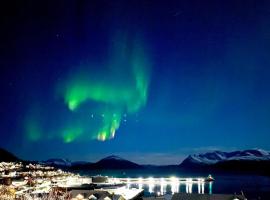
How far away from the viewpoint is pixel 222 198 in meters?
49.6

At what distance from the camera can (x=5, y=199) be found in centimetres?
4403

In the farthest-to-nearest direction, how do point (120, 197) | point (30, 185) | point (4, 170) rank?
point (4, 170) → point (30, 185) → point (120, 197)

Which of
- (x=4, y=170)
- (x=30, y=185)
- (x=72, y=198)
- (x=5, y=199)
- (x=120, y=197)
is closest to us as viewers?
(x=5, y=199)

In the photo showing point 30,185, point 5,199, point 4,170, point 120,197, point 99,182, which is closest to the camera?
point 5,199

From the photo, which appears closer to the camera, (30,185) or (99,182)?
(30,185)

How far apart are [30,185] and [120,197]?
1838 inches

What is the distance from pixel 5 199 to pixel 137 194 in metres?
39.7

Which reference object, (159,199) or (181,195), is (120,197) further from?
(181,195)

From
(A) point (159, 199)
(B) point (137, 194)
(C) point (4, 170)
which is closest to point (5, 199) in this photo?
(A) point (159, 199)

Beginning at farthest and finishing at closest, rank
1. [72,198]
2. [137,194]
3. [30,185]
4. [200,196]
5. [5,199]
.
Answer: [30,185] < [137,194] < [72,198] < [200,196] < [5,199]

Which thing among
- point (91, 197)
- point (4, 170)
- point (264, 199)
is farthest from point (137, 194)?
point (4, 170)

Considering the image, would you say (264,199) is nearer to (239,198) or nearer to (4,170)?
(239,198)

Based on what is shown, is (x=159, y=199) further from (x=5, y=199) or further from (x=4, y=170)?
(x=4, y=170)

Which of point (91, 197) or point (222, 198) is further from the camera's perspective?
point (91, 197)
